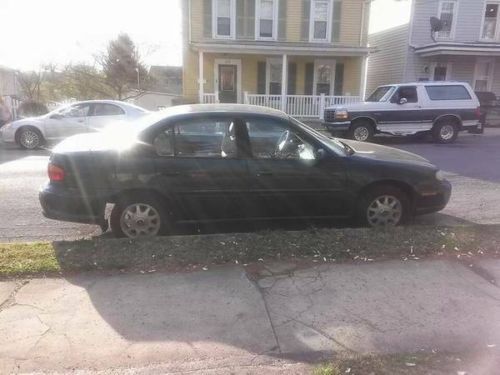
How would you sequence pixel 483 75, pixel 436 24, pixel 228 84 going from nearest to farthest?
pixel 436 24 → pixel 228 84 → pixel 483 75

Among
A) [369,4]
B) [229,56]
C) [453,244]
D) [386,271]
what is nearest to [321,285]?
[386,271]

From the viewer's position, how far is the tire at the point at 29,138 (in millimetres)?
13055

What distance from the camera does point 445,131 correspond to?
14922 millimetres

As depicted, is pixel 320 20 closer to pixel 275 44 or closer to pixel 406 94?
pixel 275 44

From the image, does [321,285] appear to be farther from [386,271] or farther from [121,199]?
[121,199]

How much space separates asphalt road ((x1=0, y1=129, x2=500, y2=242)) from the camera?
5.73m

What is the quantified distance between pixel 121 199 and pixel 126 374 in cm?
253

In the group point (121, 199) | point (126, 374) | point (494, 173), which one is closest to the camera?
point (126, 374)

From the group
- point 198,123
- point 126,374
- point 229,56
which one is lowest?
point 126,374

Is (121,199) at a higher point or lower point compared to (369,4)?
lower

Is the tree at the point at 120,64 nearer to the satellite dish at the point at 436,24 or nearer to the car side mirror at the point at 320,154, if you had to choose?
the satellite dish at the point at 436,24

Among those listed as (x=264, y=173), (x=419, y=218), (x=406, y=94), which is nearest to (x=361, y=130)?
(x=406, y=94)

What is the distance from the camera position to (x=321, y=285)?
12.9 ft

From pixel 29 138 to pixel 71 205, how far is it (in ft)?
30.8
